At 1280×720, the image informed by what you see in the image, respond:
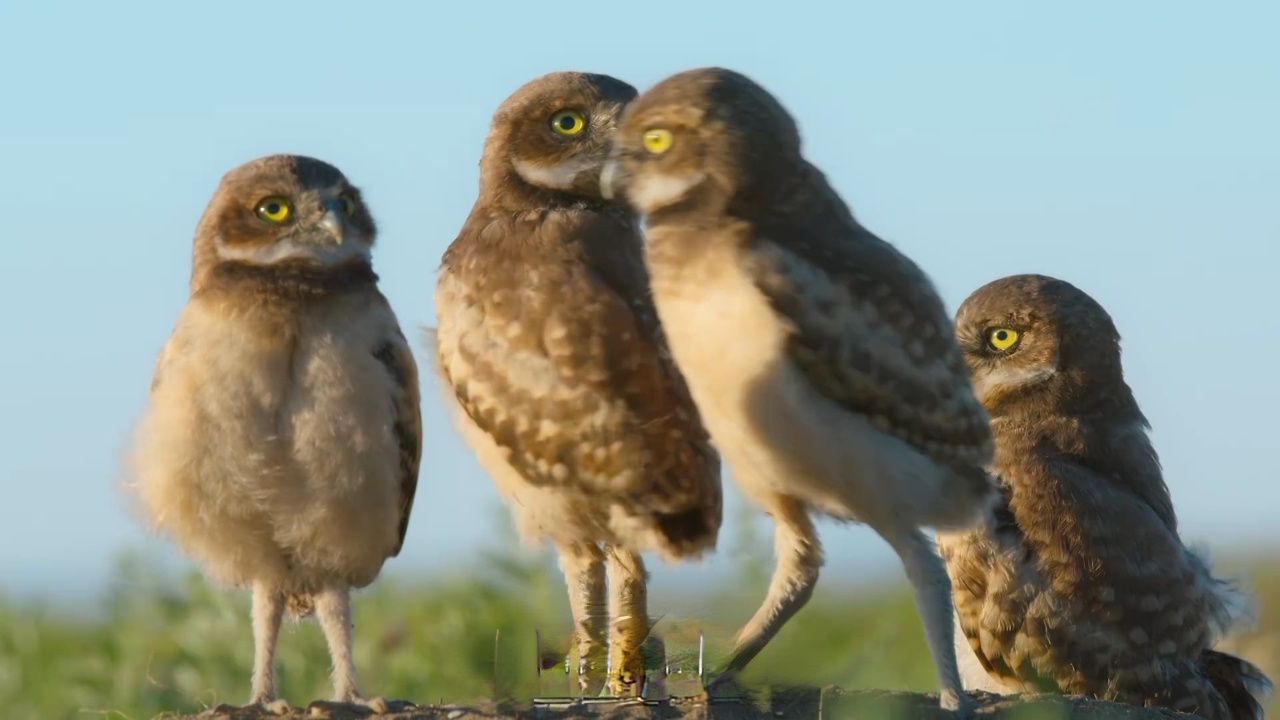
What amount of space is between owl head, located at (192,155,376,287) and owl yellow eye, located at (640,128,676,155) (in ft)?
4.64

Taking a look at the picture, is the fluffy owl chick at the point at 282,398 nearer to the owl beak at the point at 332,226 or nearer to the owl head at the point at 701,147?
the owl beak at the point at 332,226

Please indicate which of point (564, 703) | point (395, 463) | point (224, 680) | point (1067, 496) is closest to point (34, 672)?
point (224, 680)

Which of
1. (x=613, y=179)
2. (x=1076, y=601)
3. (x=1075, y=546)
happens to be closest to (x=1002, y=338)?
(x=1075, y=546)

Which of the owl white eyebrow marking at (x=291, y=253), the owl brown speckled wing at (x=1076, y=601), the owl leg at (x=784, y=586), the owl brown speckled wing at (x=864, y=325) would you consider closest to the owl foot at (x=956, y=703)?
the owl leg at (x=784, y=586)

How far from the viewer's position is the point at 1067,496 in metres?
7.85

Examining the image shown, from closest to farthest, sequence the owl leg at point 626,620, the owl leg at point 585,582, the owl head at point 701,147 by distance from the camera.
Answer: the owl head at point 701,147 < the owl leg at point 626,620 < the owl leg at point 585,582

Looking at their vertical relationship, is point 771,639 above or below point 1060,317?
below

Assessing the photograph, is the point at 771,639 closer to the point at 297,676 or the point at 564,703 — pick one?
the point at 564,703

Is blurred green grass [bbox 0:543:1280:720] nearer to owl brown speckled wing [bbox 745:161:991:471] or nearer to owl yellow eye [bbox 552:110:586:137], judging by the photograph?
owl brown speckled wing [bbox 745:161:991:471]

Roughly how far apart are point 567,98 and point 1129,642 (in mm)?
3429

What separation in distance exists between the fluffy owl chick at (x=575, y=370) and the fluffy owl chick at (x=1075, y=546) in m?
1.50

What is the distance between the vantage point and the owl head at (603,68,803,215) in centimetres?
612

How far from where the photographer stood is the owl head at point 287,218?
6.96 meters

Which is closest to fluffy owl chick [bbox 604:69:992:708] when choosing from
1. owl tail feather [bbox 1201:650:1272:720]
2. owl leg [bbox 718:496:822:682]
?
owl leg [bbox 718:496:822:682]
